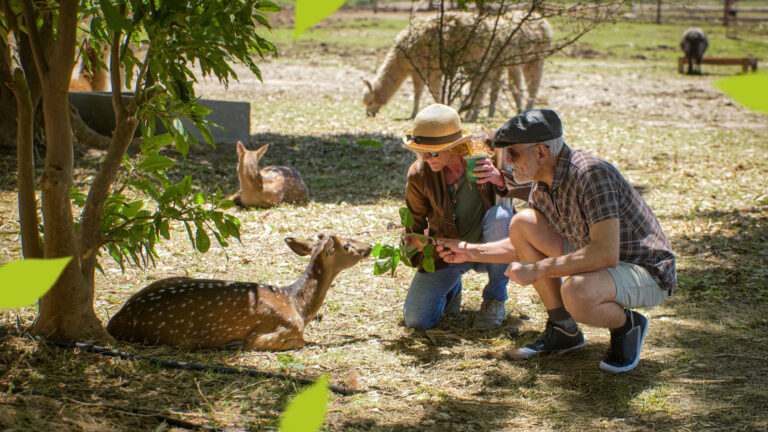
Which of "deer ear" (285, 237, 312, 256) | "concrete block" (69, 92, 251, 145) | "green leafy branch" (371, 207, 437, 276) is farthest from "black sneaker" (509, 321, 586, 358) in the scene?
A: "concrete block" (69, 92, 251, 145)

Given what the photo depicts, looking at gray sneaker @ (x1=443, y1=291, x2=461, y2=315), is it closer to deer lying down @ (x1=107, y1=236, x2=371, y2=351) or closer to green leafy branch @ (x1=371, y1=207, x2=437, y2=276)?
green leafy branch @ (x1=371, y1=207, x2=437, y2=276)

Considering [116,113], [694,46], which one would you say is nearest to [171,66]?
[116,113]

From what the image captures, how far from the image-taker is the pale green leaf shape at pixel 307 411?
0.45m

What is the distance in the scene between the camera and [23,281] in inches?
14.0

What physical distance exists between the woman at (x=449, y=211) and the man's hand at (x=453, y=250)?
0.13 meters

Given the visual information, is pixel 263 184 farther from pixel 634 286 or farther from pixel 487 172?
pixel 634 286

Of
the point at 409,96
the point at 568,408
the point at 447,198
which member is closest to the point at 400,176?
the point at 447,198

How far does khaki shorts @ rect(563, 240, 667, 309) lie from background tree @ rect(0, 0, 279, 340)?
1986 mm

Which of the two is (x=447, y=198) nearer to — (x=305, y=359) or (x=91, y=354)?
(x=305, y=359)

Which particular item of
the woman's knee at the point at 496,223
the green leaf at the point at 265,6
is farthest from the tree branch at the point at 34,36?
the woman's knee at the point at 496,223

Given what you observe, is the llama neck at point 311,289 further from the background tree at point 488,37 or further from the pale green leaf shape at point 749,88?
the pale green leaf shape at point 749,88

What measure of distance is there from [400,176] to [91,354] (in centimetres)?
597

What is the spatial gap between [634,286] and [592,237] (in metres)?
0.37

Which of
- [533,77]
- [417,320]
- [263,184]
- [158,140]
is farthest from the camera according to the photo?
[533,77]
